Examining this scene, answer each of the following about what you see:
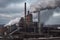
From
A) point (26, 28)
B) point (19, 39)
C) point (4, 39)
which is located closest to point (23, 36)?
point (19, 39)

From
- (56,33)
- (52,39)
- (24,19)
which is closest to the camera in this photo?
(52,39)

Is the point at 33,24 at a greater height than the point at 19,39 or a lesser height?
greater

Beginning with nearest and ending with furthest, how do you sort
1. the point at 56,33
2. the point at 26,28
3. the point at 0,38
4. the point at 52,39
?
the point at 52,39
the point at 0,38
the point at 56,33
the point at 26,28

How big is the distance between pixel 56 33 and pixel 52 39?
2735 mm

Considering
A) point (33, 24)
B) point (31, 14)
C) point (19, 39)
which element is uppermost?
point (31, 14)

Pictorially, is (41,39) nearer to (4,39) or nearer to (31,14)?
(4,39)

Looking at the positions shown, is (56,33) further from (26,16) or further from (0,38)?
(26,16)

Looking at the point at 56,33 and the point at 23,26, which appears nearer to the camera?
the point at 56,33

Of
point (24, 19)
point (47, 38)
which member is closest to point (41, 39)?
point (47, 38)

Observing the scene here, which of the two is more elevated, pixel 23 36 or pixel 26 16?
pixel 26 16

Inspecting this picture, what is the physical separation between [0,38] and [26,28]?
8626 mm

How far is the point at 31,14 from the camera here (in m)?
27.6

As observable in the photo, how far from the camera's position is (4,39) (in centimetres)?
1636

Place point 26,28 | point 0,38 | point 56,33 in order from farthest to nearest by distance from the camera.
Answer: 1. point 26,28
2. point 56,33
3. point 0,38
